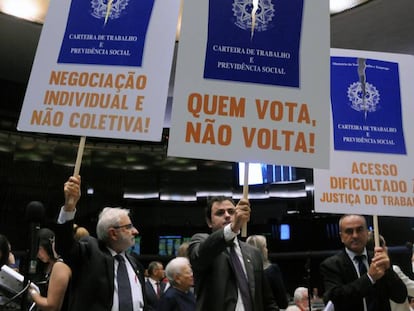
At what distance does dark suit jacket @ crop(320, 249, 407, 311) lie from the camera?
248 cm

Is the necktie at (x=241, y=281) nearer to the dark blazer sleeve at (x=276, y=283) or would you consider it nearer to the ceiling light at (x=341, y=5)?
the dark blazer sleeve at (x=276, y=283)

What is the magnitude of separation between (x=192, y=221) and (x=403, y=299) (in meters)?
7.69

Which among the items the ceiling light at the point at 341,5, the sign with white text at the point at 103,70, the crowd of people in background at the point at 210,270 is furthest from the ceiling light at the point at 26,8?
the crowd of people in background at the point at 210,270

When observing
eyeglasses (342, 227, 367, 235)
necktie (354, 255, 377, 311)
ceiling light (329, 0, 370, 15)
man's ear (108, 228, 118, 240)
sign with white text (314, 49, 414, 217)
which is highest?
ceiling light (329, 0, 370, 15)

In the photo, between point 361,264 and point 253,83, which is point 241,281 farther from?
point 253,83

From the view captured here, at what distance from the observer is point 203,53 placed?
2461 millimetres

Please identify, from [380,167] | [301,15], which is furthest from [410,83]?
[301,15]

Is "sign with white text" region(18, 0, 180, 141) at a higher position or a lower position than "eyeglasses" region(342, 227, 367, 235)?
higher

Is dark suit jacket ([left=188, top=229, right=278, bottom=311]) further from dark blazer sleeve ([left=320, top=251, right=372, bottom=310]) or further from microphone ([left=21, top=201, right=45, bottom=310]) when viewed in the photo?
microphone ([left=21, top=201, right=45, bottom=310])

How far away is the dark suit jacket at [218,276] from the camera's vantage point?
→ 2291 millimetres

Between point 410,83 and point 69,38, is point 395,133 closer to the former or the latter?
point 410,83

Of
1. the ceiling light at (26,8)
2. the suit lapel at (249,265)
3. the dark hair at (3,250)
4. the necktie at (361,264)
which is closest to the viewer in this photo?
the dark hair at (3,250)

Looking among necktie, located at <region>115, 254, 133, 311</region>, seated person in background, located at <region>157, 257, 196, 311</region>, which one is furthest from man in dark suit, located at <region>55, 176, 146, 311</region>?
seated person in background, located at <region>157, 257, 196, 311</region>

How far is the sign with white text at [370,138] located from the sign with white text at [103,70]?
111cm
